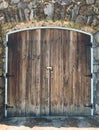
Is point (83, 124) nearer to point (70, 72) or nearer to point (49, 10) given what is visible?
point (70, 72)

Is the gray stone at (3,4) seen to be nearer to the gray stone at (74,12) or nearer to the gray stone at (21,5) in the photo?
the gray stone at (21,5)

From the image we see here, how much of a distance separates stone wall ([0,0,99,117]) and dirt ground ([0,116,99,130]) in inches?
14.1

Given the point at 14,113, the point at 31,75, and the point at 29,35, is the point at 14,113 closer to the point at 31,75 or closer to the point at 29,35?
the point at 31,75

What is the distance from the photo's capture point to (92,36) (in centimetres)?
698

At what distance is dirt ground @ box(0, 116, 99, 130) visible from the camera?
6323 mm

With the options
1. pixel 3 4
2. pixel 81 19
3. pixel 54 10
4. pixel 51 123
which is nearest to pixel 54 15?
pixel 54 10

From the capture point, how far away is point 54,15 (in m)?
6.89

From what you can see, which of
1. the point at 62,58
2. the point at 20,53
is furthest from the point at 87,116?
the point at 20,53

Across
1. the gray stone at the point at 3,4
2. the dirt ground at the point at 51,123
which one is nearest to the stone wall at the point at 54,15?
the gray stone at the point at 3,4

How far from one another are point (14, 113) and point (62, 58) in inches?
65.7

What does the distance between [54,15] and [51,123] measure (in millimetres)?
2383

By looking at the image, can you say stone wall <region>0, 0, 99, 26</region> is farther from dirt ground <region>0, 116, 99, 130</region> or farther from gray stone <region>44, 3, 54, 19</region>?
dirt ground <region>0, 116, 99, 130</region>

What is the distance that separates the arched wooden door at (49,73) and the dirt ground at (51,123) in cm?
24

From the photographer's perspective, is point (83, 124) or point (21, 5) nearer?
point (83, 124)
